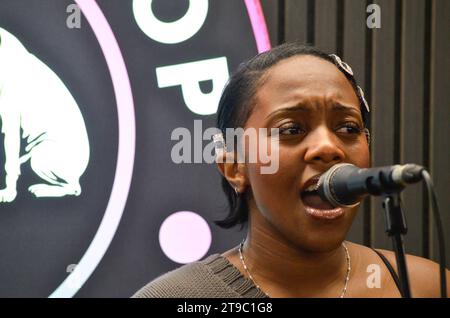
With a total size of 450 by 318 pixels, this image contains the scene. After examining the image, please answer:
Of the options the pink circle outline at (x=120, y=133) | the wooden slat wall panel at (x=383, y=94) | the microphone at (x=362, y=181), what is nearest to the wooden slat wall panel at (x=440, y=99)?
the wooden slat wall panel at (x=383, y=94)

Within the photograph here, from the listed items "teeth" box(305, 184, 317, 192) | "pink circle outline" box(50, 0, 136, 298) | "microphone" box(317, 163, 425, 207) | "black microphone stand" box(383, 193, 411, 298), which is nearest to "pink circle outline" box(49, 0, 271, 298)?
"pink circle outline" box(50, 0, 136, 298)

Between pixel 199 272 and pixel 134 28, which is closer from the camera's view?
pixel 199 272

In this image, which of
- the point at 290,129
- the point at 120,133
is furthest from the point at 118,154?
the point at 290,129

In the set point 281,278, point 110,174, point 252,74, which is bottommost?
point 281,278

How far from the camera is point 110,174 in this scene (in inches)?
69.9

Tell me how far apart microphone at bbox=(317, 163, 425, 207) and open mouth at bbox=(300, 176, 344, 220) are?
0.41 feet

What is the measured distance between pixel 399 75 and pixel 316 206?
0.98 meters

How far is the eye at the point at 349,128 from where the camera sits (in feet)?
3.64

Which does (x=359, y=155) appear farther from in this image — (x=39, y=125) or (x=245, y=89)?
(x=39, y=125)

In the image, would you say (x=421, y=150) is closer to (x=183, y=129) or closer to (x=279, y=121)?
(x=183, y=129)

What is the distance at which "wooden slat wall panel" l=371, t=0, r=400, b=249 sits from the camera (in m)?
1.84

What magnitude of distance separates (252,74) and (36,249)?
3.22 feet
